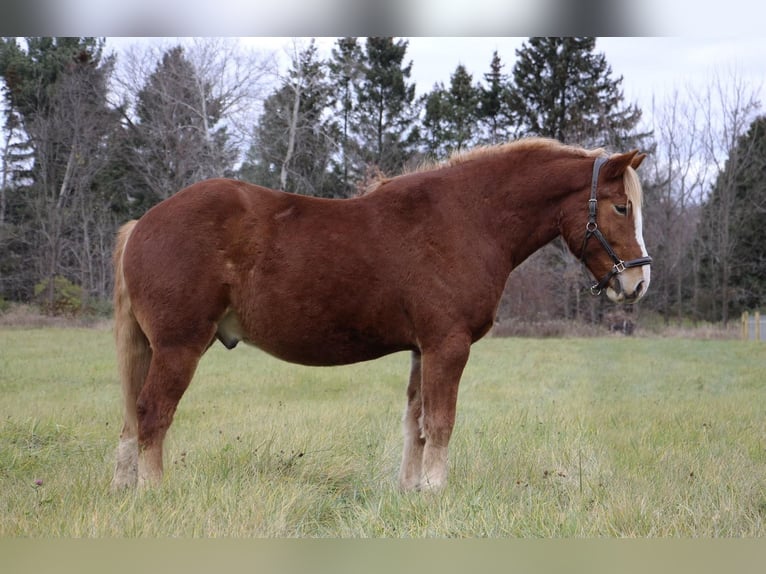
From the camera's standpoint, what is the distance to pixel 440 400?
2535 millimetres

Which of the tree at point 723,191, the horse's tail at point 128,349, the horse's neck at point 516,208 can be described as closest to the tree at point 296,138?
the horse's tail at point 128,349

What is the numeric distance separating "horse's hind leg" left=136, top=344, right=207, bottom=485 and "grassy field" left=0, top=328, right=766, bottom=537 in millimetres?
111


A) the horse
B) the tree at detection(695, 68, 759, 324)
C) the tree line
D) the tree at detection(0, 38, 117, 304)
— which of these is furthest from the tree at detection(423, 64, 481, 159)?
the tree at detection(0, 38, 117, 304)

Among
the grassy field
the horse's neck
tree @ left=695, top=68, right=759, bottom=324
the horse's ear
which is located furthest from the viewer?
tree @ left=695, top=68, right=759, bottom=324

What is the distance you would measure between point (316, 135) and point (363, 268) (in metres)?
1.54

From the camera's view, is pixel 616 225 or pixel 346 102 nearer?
pixel 616 225

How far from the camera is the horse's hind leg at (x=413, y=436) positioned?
2.76 meters

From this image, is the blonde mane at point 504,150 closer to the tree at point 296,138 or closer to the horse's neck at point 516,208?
the horse's neck at point 516,208

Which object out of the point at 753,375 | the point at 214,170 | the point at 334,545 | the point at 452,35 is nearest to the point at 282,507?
the point at 334,545

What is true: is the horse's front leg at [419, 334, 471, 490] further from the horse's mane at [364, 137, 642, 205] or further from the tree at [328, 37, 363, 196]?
the tree at [328, 37, 363, 196]

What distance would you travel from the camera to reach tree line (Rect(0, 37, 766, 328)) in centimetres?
364

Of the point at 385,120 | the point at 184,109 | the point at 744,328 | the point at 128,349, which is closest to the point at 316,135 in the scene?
the point at 385,120

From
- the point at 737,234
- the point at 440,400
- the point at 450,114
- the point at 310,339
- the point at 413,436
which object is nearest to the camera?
the point at 440,400

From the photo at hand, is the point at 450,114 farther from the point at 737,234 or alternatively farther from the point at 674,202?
the point at 737,234
